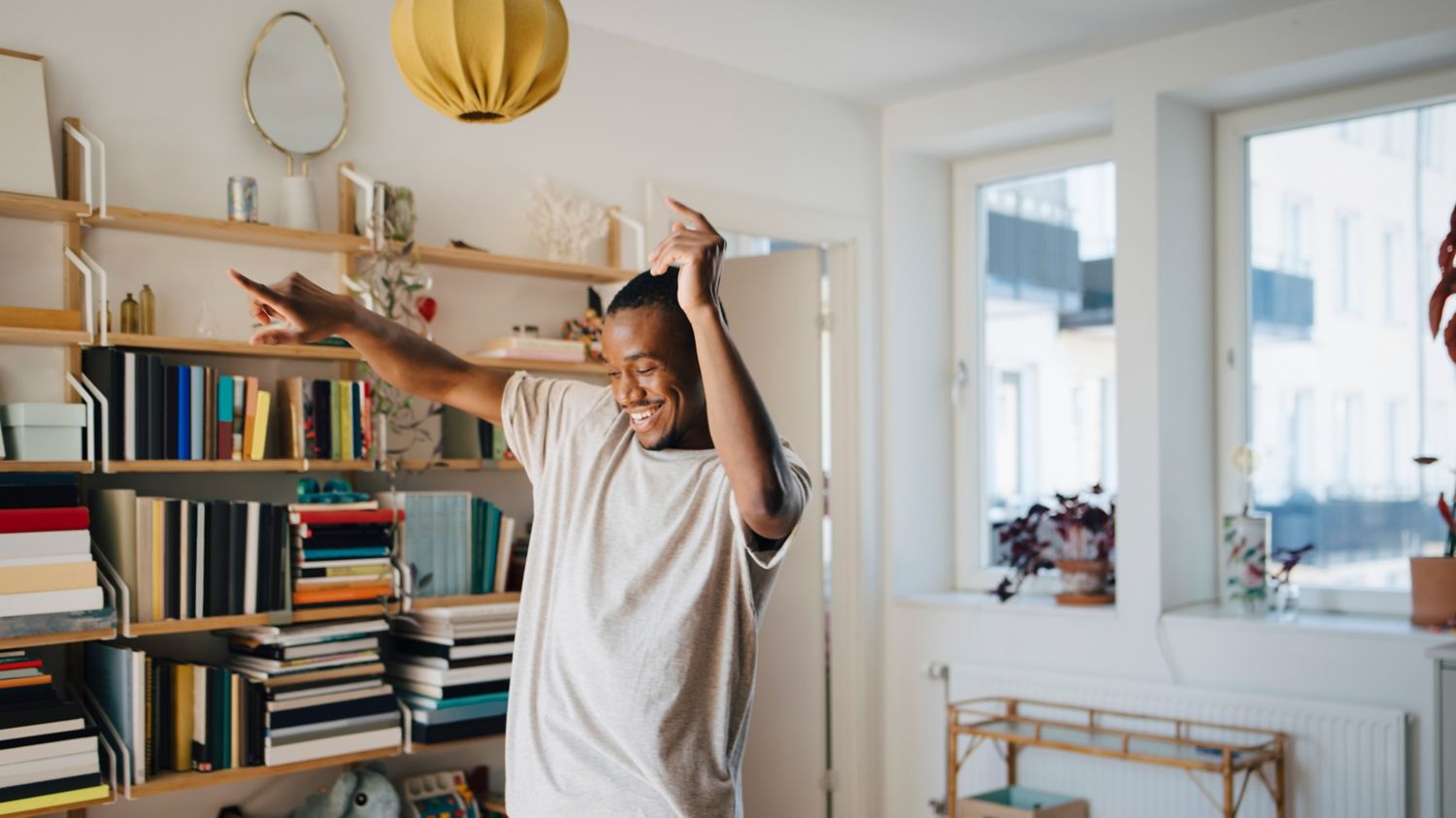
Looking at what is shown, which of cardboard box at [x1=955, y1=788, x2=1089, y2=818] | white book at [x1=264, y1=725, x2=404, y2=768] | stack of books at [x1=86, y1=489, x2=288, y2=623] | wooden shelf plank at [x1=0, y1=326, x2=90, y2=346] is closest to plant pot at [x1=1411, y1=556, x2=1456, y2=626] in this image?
cardboard box at [x1=955, y1=788, x2=1089, y2=818]

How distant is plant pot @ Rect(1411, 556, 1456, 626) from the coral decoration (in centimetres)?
60

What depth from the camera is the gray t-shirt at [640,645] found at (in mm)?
1559

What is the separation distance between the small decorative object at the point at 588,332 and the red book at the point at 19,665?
5.04 feet

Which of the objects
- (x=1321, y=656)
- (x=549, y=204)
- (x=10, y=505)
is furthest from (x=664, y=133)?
(x=1321, y=656)

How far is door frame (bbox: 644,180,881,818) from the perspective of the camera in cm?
450

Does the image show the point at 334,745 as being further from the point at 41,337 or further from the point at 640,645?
the point at 640,645

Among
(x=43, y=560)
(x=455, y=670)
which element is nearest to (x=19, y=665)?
(x=43, y=560)

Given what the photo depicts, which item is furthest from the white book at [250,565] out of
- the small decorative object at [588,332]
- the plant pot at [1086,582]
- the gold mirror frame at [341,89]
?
the plant pot at [1086,582]

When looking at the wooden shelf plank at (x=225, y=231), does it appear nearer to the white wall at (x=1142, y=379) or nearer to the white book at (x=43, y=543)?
the white book at (x=43, y=543)

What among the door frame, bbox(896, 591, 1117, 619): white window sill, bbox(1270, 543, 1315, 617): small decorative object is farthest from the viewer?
the door frame

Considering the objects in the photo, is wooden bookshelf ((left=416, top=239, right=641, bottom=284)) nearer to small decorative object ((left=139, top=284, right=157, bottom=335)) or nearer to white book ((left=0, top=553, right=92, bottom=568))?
small decorative object ((left=139, top=284, right=157, bottom=335))

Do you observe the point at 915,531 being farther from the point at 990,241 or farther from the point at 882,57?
the point at 882,57

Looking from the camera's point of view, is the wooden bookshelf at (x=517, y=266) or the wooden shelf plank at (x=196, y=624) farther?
the wooden bookshelf at (x=517, y=266)

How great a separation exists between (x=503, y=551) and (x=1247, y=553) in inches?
86.4
